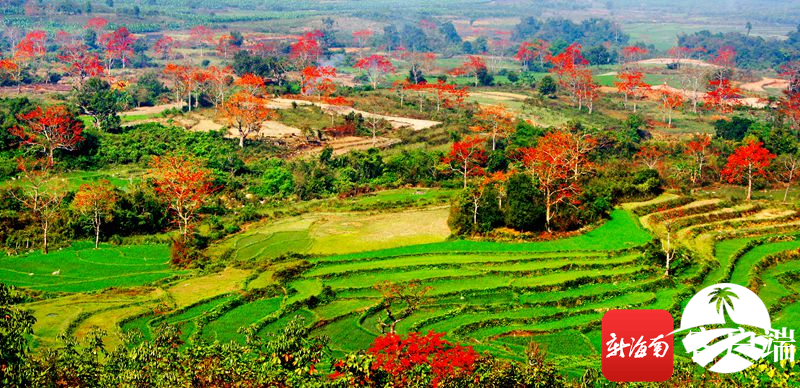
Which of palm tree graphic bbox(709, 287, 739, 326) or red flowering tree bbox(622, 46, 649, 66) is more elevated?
red flowering tree bbox(622, 46, 649, 66)

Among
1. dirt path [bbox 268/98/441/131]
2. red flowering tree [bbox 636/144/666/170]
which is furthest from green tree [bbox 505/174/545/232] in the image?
dirt path [bbox 268/98/441/131]

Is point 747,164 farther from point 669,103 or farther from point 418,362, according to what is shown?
point 418,362

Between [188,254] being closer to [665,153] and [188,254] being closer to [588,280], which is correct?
[588,280]

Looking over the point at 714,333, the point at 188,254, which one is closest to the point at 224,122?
the point at 188,254

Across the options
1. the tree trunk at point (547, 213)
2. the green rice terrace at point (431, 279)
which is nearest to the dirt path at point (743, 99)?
the green rice terrace at point (431, 279)

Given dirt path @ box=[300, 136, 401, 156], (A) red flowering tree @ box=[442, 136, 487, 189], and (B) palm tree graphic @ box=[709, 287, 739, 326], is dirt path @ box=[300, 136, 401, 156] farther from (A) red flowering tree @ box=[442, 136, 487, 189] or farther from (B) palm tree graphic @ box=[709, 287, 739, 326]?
(B) palm tree graphic @ box=[709, 287, 739, 326]
